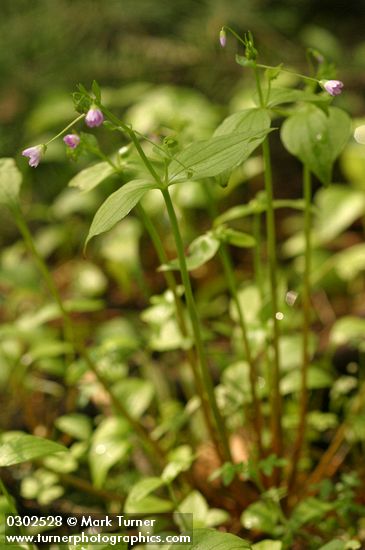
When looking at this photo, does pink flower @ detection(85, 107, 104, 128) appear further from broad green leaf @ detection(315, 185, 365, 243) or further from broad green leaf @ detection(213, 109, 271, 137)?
broad green leaf @ detection(315, 185, 365, 243)

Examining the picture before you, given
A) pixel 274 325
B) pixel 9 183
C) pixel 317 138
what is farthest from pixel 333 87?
pixel 9 183

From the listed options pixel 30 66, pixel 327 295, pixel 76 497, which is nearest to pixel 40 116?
pixel 30 66

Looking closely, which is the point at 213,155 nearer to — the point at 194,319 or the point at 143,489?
the point at 194,319

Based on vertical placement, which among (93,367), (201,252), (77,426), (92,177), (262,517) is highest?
(92,177)

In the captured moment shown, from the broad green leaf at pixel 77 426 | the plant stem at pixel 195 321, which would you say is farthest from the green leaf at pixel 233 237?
the broad green leaf at pixel 77 426

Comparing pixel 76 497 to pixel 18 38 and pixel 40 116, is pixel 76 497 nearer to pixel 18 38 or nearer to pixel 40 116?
pixel 40 116

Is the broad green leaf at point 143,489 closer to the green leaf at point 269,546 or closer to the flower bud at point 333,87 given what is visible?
the green leaf at point 269,546

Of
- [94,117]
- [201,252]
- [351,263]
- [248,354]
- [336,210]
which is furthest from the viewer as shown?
[336,210]
